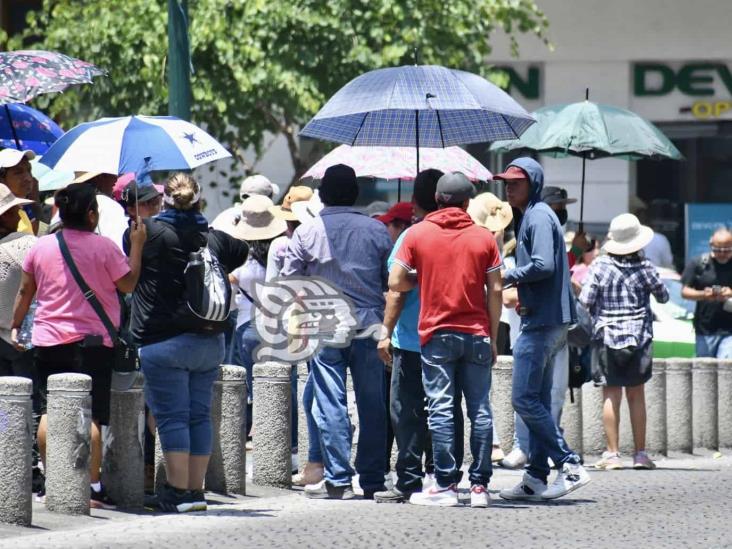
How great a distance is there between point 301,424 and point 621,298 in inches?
103

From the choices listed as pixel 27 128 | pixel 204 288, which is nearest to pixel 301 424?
pixel 204 288

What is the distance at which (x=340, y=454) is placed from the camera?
412 inches

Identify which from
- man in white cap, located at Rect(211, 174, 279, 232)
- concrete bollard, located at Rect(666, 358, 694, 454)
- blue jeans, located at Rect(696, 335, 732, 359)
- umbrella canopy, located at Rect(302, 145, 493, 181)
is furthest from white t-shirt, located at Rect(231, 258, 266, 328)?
blue jeans, located at Rect(696, 335, 732, 359)

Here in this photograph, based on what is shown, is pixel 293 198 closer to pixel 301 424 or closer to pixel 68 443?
pixel 301 424

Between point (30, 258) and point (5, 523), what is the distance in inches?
57.2

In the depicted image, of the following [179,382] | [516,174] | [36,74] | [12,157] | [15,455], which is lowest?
[15,455]

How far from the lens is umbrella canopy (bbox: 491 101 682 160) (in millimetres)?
13945

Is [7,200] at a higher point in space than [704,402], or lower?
higher

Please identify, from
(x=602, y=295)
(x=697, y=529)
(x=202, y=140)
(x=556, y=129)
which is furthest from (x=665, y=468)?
(x=202, y=140)

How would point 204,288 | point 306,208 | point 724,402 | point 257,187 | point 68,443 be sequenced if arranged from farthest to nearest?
point 724,402 < point 257,187 < point 306,208 < point 204,288 < point 68,443

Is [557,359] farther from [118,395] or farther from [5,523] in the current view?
[5,523]

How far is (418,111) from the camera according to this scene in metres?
12.5

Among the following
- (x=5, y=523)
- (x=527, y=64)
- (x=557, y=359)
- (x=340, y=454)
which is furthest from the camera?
(x=527, y=64)

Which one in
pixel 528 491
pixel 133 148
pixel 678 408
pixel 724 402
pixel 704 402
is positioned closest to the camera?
pixel 133 148
